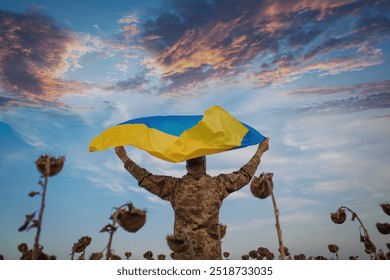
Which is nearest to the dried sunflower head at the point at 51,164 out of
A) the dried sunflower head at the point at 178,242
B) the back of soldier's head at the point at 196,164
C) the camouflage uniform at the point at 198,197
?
the dried sunflower head at the point at 178,242

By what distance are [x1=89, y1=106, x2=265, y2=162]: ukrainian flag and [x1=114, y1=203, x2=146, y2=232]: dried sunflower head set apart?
11.6 feet

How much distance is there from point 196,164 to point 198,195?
77cm

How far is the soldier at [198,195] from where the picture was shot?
6020 millimetres

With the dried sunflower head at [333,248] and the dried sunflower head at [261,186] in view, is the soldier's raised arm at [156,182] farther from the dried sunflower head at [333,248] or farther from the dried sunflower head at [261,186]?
the dried sunflower head at [333,248]

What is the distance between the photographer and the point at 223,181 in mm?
6484

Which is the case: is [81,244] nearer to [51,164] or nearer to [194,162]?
[194,162]

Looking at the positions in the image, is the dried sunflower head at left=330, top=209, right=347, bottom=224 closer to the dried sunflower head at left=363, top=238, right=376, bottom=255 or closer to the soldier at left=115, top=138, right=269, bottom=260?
the dried sunflower head at left=363, top=238, right=376, bottom=255

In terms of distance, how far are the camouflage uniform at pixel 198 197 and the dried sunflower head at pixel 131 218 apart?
2297mm

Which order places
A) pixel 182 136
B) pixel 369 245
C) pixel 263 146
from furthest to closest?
pixel 182 136, pixel 263 146, pixel 369 245

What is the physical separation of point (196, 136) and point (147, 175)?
1561 millimetres

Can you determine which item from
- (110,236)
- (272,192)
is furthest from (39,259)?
(272,192)

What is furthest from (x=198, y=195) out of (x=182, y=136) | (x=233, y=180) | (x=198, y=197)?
(x=182, y=136)

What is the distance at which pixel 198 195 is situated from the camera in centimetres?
621
